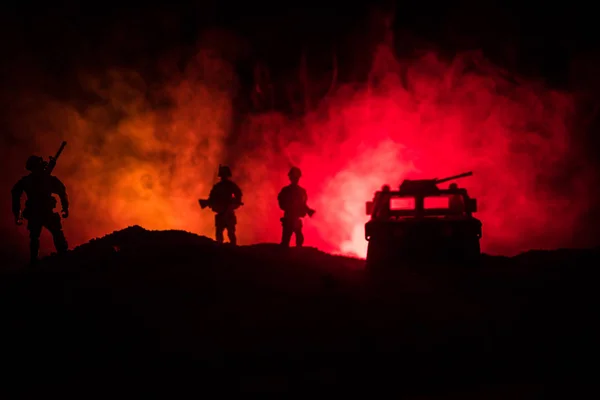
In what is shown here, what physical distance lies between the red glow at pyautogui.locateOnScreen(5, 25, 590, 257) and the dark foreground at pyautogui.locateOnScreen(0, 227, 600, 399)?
750 centimetres

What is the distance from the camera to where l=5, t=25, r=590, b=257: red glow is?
14344mm

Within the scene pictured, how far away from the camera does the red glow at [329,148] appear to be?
14.3 meters

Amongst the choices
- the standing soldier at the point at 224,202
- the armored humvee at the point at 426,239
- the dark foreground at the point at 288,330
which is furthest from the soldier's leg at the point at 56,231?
the armored humvee at the point at 426,239

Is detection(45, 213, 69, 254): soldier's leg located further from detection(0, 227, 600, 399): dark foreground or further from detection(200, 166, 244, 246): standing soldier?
detection(200, 166, 244, 246): standing soldier

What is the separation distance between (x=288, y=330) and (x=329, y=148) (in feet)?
38.1

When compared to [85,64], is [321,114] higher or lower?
lower

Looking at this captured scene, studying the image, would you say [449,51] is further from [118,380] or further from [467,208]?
[118,380]

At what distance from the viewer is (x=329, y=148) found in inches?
629

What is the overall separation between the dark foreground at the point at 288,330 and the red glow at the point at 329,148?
24.6 feet

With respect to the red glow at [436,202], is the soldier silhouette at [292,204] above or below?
below

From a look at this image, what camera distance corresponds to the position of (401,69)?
51.6 ft

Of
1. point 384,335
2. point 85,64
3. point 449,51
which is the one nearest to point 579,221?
point 449,51

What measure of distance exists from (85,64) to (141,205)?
5.48m

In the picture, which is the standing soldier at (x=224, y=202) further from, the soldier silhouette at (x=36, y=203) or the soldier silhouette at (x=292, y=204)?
the soldier silhouette at (x=36, y=203)
